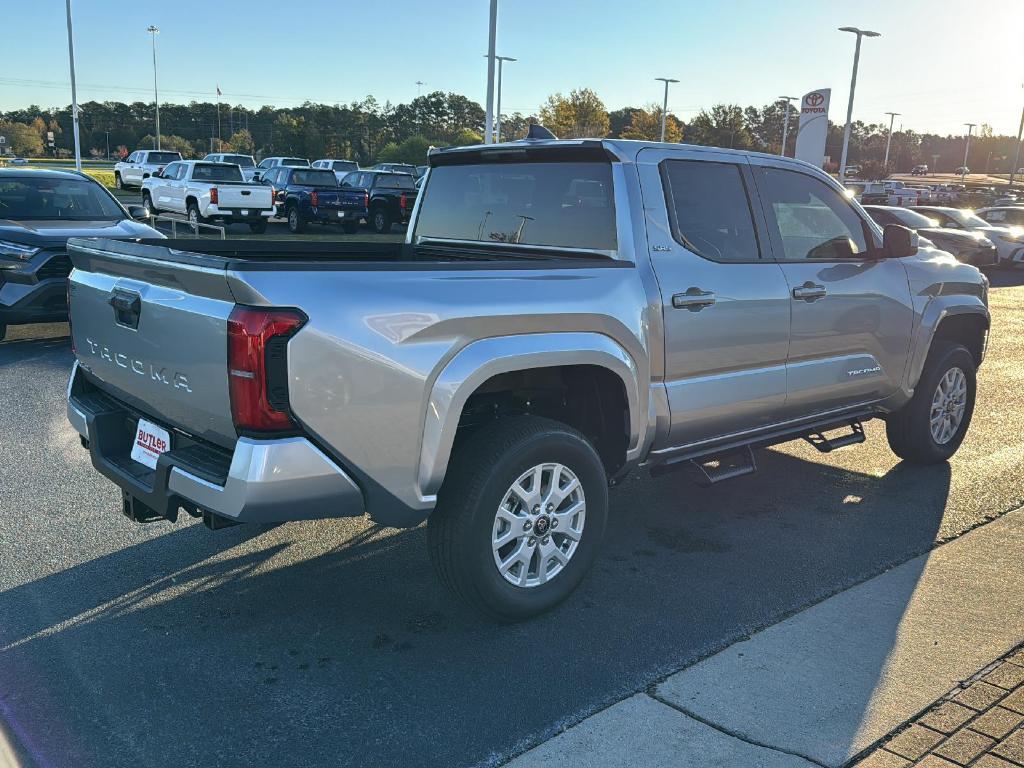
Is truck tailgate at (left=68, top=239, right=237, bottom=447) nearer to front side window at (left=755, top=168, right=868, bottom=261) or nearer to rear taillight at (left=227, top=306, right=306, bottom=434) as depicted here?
rear taillight at (left=227, top=306, right=306, bottom=434)

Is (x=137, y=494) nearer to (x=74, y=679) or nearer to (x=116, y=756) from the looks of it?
(x=74, y=679)

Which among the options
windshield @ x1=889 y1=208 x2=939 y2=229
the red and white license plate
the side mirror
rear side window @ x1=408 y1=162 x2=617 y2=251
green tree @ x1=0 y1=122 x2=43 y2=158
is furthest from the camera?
green tree @ x1=0 y1=122 x2=43 y2=158

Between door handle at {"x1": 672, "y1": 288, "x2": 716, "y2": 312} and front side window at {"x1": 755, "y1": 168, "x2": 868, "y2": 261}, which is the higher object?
front side window at {"x1": 755, "y1": 168, "x2": 868, "y2": 261}

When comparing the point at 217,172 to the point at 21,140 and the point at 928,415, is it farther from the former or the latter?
the point at 21,140

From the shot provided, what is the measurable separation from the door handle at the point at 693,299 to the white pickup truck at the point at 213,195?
19851mm

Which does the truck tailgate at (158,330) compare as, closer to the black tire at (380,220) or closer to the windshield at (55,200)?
the windshield at (55,200)

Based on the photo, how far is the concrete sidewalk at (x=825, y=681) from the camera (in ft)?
9.50

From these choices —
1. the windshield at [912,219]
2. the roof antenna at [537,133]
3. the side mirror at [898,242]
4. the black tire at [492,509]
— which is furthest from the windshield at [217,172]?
the black tire at [492,509]

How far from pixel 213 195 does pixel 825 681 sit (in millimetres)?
21310

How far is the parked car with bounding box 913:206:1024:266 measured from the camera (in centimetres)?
2116

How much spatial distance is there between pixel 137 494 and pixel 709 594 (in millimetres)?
2493

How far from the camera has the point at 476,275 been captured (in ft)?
11.1

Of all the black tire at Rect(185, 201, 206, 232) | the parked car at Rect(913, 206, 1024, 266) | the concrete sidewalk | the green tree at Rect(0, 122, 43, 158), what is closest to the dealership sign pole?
the parked car at Rect(913, 206, 1024, 266)

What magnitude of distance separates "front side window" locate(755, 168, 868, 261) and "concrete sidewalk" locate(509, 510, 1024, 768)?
1.78 m
